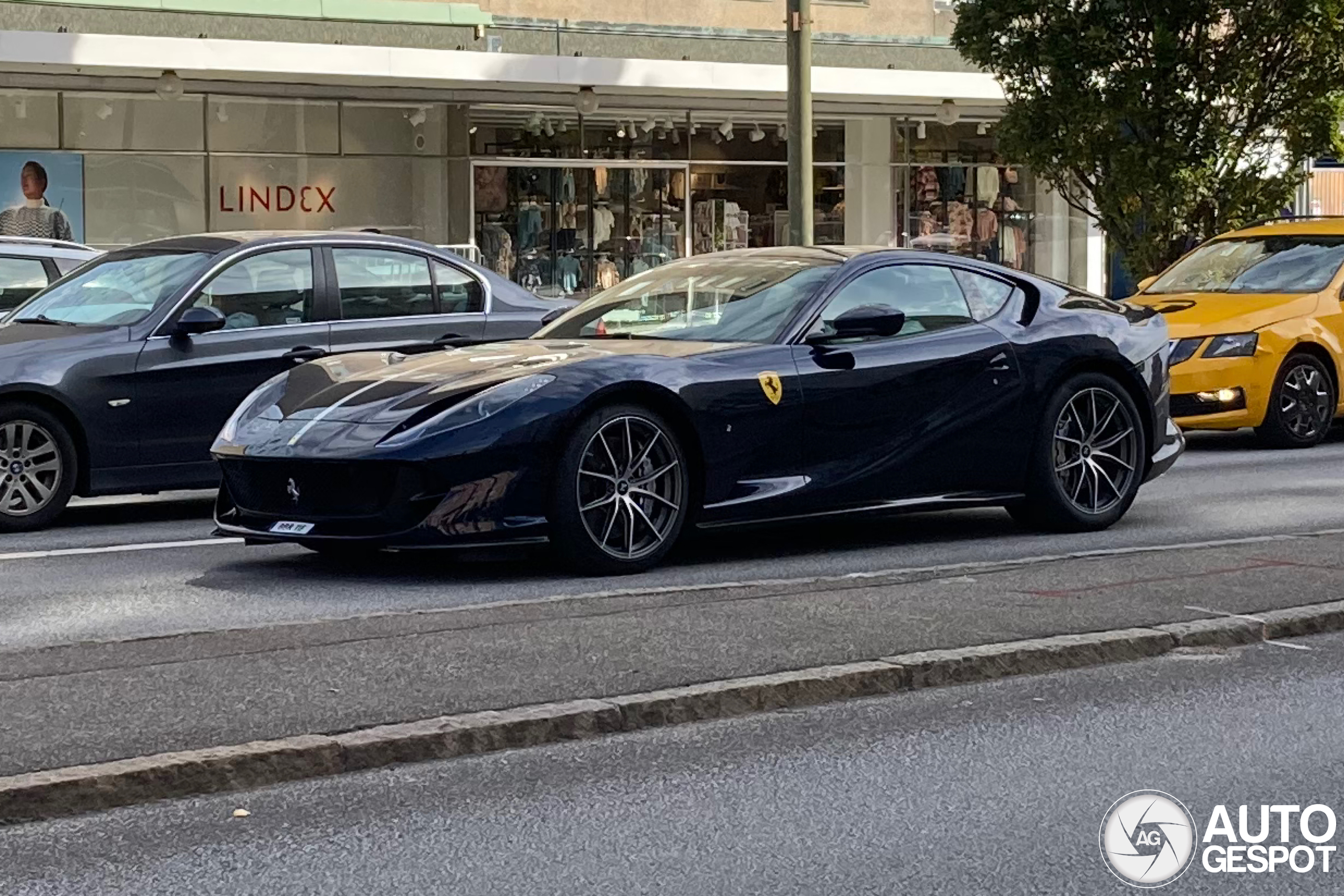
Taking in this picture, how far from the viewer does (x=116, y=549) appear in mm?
9680

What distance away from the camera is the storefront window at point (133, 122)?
24000 millimetres

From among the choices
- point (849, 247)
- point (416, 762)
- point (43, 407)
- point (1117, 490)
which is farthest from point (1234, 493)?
point (416, 762)

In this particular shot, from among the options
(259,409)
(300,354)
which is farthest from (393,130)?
(259,409)

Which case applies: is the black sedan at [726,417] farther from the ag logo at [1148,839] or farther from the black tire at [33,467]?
the ag logo at [1148,839]

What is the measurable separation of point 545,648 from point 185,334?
4752 mm

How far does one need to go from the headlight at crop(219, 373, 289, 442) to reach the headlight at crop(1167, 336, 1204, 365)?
769 cm

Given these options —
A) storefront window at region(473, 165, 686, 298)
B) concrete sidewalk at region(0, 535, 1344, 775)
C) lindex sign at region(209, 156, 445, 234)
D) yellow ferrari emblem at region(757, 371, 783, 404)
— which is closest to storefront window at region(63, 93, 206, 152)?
lindex sign at region(209, 156, 445, 234)

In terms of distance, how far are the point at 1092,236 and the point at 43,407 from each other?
980 inches

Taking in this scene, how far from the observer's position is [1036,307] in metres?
9.94

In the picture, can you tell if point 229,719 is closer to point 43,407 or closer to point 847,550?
point 847,550

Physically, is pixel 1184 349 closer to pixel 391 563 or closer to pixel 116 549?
pixel 391 563

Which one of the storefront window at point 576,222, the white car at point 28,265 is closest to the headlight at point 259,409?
the white car at point 28,265

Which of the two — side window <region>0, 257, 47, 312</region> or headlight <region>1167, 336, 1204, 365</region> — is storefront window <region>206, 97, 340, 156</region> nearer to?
side window <region>0, 257, 47, 312</region>

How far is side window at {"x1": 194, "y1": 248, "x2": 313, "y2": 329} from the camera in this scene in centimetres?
1099
